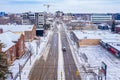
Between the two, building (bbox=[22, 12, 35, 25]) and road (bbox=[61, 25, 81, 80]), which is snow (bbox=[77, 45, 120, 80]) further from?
building (bbox=[22, 12, 35, 25])

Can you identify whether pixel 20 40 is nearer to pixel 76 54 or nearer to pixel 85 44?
pixel 76 54

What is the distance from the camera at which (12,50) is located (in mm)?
41281

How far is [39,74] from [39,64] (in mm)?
6487

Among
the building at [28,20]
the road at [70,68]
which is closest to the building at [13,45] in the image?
the road at [70,68]

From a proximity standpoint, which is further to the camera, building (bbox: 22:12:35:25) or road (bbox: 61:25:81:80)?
building (bbox: 22:12:35:25)

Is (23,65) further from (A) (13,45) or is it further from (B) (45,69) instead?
(A) (13,45)

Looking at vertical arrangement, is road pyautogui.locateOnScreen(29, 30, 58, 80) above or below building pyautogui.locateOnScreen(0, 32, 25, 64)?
below

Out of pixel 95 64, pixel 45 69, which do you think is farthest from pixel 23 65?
pixel 95 64

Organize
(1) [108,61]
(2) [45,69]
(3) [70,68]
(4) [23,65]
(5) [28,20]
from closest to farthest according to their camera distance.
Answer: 1. (2) [45,69]
2. (3) [70,68]
3. (4) [23,65]
4. (1) [108,61]
5. (5) [28,20]

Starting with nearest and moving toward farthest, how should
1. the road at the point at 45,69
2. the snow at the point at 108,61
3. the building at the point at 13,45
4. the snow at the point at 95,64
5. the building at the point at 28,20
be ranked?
the road at the point at 45,69, the snow at the point at 95,64, the snow at the point at 108,61, the building at the point at 13,45, the building at the point at 28,20

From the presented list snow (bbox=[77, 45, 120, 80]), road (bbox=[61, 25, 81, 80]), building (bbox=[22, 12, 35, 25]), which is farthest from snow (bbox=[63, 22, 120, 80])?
building (bbox=[22, 12, 35, 25])

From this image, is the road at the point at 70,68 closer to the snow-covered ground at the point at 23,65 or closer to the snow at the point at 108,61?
the snow at the point at 108,61

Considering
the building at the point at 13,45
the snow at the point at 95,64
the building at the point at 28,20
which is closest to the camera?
the snow at the point at 95,64

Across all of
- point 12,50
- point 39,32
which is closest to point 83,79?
point 12,50
